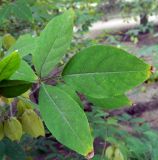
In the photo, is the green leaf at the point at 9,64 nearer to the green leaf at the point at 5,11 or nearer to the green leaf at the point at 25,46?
the green leaf at the point at 25,46

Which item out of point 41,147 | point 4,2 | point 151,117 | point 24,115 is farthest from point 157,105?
point 24,115

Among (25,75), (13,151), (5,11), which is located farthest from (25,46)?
(5,11)

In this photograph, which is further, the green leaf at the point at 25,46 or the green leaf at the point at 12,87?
the green leaf at the point at 25,46

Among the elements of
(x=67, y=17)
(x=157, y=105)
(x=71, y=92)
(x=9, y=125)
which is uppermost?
(x=67, y=17)

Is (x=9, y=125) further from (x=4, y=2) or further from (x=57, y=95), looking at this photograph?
(x=4, y=2)

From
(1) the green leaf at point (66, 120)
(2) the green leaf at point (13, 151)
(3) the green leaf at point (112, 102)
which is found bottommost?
(2) the green leaf at point (13, 151)

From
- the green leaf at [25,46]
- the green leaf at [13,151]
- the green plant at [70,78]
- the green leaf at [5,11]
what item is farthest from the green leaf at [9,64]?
the green leaf at [5,11]

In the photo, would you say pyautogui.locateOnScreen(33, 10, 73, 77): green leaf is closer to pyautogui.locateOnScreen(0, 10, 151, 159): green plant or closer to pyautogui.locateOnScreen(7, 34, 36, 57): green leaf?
pyautogui.locateOnScreen(0, 10, 151, 159): green plant

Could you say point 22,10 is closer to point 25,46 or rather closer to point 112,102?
point 25,46
